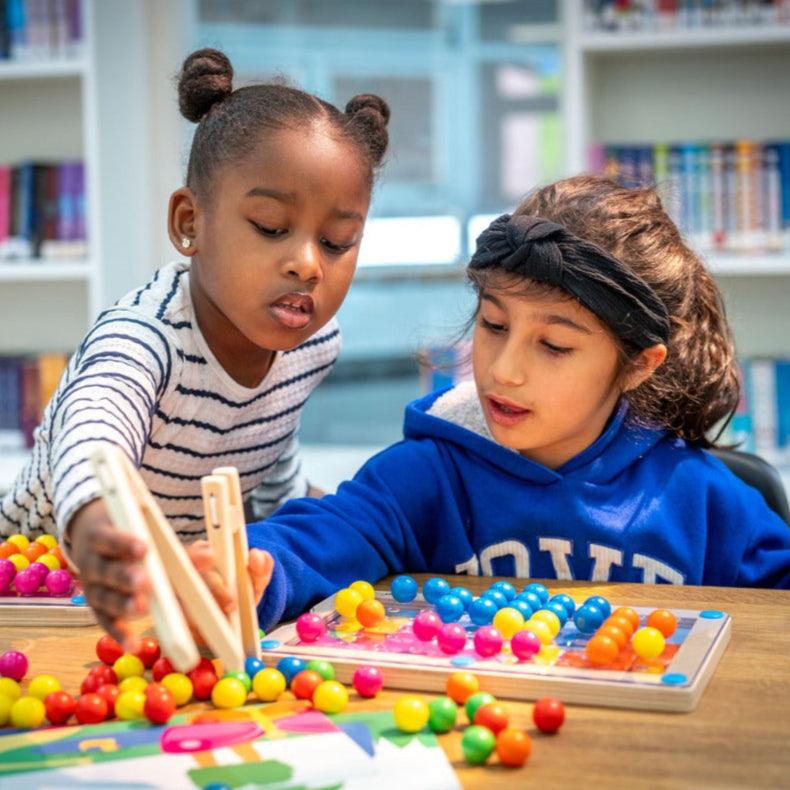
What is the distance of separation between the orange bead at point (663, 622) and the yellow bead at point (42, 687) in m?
0.51

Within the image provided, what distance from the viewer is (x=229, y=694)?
0.92 metres

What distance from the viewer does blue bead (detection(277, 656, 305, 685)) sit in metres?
0.98

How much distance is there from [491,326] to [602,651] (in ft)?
1.63

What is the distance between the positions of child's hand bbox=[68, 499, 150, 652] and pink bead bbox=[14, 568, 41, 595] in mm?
397

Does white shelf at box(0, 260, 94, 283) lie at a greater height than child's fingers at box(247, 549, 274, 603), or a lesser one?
greater

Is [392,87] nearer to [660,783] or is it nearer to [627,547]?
[627,547]

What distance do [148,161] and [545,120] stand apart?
6.49ft

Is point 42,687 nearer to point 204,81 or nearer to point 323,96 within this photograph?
point 204,81

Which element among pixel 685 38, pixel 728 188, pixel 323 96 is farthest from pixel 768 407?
pixel 323 96

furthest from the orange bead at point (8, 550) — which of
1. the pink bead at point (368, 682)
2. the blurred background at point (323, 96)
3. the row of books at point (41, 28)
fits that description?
the row of books at point (41, 28)

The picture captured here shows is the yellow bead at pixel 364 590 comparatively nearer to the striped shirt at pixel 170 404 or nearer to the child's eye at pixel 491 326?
the striped shirt at pixel 170 404

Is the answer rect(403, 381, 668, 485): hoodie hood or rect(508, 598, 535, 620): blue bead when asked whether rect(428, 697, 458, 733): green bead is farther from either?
rect(403, 381, 668, 485): hoodie hood

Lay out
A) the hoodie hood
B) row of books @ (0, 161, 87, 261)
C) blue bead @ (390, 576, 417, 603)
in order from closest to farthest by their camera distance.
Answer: blue bead @ (390, 576, 417, 603), the hoodie hood, row of books @ (0, 161, 87, 261)

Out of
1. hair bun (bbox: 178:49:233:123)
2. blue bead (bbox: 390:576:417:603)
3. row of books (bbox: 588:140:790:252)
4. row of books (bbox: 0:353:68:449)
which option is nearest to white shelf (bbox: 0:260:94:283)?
row of books (bbox: 0:353:68:449)
